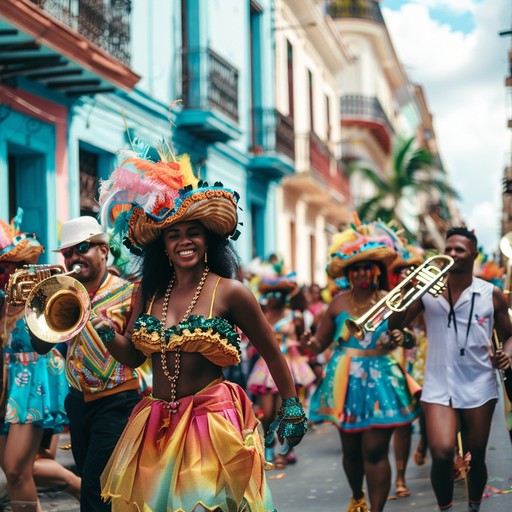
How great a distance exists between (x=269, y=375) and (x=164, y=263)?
237 inches

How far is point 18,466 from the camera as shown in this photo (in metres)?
6.54

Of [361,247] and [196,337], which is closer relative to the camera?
[196,337]

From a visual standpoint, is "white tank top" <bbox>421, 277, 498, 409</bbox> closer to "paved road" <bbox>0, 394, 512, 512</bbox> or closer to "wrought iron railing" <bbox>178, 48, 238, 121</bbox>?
"paved road" <bbox>0, 394, 512, 512</bbox>

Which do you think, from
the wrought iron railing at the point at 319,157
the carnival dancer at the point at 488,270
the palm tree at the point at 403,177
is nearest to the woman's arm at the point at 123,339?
the carnival dancer at the point at 488,270

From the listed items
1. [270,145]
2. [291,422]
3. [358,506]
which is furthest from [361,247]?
[270,145]

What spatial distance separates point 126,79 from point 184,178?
8.65m

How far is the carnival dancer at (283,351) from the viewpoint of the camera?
11.0 metres

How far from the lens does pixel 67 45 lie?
11.9 m

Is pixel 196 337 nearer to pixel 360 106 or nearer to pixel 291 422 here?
pixel 291 422

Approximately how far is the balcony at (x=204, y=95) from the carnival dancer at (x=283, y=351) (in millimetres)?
5704

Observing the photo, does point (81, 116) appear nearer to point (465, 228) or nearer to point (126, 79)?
point (126, 79)

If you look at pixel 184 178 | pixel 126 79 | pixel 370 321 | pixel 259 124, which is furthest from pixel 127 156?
pixel 259 124

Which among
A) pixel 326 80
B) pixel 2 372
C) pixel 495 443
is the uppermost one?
pixel 326 80

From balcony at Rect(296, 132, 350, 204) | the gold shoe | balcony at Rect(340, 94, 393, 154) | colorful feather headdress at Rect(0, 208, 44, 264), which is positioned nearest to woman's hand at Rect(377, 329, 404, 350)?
the gold shoe
